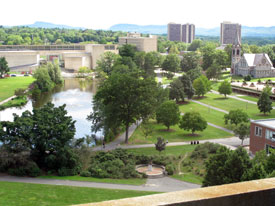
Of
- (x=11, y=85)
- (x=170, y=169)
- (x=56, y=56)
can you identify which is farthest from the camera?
(x=56, y=56)

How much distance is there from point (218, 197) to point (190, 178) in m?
21.6

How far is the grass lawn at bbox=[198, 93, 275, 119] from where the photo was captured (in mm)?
47219

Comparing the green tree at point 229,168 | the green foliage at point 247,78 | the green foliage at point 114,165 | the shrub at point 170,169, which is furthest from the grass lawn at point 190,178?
the green foliage at point 247,78

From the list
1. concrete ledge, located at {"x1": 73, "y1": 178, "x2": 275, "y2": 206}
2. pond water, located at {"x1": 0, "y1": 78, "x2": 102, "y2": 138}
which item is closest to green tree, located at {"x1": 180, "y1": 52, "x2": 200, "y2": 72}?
pond water, located at {"x1": 0, "y1": 78, "x2": 102, "y2": 138}

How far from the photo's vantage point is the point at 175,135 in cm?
3812

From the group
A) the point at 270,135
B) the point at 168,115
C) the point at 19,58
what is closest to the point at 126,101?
the point at 168,115

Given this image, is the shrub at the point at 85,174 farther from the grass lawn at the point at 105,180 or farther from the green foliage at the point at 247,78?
the green foliage at the point at 247,78

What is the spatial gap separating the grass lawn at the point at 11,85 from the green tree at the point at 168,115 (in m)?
27.6

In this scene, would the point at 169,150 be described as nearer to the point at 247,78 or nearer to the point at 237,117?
the point at 237,117

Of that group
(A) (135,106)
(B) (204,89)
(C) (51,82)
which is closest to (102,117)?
(A) (135,106)

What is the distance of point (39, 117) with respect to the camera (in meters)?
26.9

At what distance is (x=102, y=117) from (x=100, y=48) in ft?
226

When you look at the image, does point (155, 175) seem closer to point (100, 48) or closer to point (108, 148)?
point (108, 148)

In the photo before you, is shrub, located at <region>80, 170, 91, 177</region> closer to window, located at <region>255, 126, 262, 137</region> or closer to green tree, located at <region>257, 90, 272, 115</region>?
window, located at <region>255, 126, 262, 137</region>
